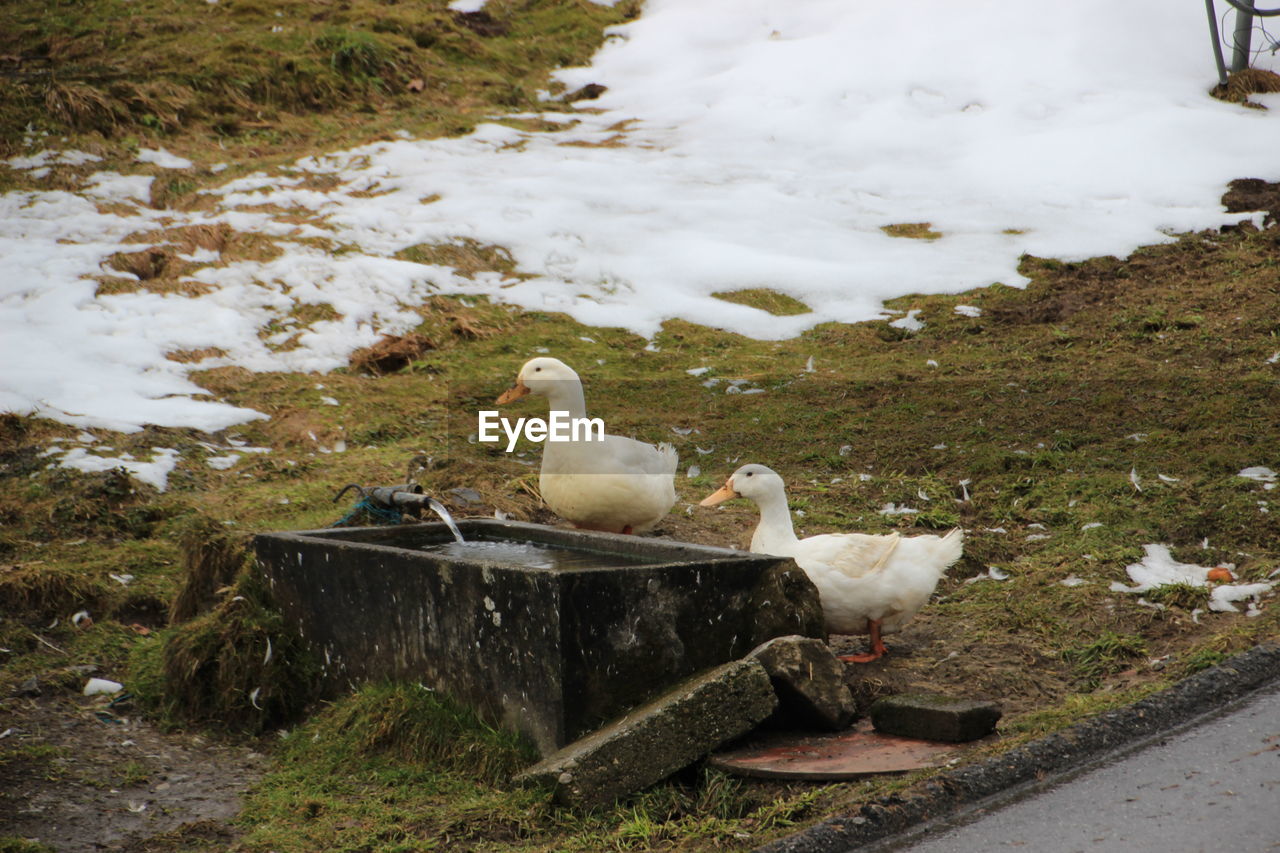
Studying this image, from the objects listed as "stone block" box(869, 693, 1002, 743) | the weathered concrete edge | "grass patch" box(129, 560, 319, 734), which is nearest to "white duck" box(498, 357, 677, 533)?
"grass patch" box(129, 560, 319, 734)

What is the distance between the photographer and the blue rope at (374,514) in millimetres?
6180

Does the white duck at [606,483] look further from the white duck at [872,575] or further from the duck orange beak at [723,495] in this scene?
the white duck at [872,575]

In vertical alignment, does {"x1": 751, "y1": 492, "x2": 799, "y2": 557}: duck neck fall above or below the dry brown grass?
below

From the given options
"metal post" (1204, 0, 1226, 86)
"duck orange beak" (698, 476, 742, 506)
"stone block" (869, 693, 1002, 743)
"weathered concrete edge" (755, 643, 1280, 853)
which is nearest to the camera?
"weathered concrete edge" (755, 643, 1280, 853)

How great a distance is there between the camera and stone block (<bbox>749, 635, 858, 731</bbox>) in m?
4.16

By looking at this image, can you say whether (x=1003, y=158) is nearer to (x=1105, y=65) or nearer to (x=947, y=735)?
(x=1105, y=65)

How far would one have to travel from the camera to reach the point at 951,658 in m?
5.02

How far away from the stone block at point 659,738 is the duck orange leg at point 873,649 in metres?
1.08

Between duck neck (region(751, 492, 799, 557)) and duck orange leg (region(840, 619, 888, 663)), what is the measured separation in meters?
0.56

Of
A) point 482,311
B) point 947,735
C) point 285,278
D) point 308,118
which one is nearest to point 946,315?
point 482,311

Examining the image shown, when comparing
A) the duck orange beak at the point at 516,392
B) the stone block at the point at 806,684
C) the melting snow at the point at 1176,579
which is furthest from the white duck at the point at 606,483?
the melting snow at the point at 1176,579

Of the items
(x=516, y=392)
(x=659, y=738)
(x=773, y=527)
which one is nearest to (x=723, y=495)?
(x=773, y=527)

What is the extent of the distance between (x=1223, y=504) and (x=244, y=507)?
5664 millimetres

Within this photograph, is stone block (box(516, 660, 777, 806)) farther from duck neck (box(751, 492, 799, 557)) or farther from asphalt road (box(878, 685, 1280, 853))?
duck neck (box(751, 492, 799, 557))
